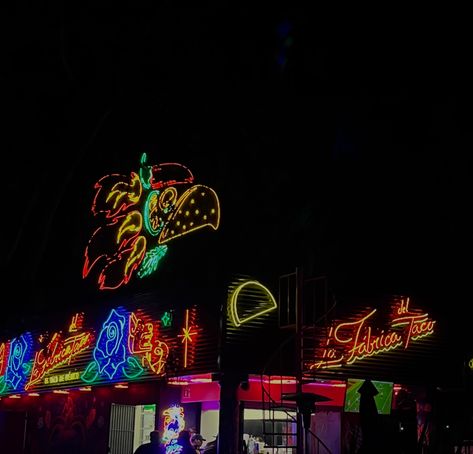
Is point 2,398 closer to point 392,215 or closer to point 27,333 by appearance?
point 27,333

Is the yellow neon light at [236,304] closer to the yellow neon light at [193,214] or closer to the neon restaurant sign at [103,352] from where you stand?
the neon restaurant sign at [103,352]

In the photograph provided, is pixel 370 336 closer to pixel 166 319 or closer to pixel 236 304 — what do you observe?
pixel 236 304

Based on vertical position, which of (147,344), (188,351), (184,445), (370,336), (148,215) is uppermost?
(148,215)

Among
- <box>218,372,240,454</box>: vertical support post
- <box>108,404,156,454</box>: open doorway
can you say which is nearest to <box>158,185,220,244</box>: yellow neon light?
<box>218,372,240,454</box>: vertical support post

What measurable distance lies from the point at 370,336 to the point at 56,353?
10081 mm

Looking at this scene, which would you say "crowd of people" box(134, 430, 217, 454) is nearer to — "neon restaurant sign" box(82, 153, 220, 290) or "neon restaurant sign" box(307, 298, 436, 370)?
"neon restaurant sign" box(307, 298, 436, 370)

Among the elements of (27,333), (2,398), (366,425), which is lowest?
(366,425)

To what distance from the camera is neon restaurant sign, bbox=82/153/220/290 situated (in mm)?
18219

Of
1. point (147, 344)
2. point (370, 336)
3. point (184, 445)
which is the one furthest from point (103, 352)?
point (370, 336)

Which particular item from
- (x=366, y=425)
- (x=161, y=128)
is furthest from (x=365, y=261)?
(x=366, y=425)

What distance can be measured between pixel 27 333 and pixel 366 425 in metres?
17.7

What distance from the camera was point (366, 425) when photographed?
9.60 meters

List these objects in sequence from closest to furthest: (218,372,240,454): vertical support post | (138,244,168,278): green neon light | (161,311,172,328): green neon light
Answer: (218,372,240,454): vertical support post, (161,311,172,328): green neon light, (138,244,168,278): green neon light

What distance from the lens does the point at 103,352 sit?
19.7m
